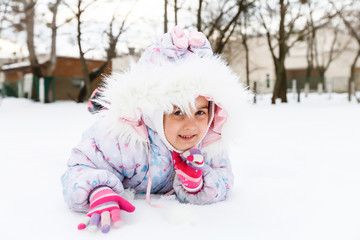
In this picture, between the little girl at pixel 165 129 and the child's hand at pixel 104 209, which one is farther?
the little girl at pixel 165 129

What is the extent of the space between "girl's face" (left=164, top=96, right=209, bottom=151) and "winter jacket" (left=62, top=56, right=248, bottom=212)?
0.11ft

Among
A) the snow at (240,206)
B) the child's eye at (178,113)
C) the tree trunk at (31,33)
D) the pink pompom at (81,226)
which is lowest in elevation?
the snow at (240,206)

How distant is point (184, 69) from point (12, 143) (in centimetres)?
274

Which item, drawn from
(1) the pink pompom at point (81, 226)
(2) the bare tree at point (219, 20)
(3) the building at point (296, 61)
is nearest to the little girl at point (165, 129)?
(1) the pink pompom at point (81, 226)

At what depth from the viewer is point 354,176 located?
2.01 meters

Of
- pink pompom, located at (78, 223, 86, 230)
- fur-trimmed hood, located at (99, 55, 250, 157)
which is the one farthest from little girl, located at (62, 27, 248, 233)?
pink pompom, located at (78, 223, 86, 230)

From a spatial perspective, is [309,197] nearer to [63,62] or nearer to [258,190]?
[258,190]

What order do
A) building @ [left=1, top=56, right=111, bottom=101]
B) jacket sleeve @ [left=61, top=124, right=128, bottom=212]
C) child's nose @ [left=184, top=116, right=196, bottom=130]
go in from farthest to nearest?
1. building @ [left=1, top=56, right=111, bottom=101]
2. child's nose @ [left=184, top=116, right=196, bottom=130]
3. jacket sleeve @ [left=61, top=124, right=128, bottom=212]

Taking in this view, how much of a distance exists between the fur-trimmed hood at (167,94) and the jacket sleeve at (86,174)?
107 mm

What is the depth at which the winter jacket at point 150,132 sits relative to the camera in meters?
1.32

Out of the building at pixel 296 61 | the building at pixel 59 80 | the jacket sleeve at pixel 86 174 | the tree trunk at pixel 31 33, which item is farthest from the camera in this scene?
the building at pixel 296 61

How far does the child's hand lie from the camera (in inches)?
44.1

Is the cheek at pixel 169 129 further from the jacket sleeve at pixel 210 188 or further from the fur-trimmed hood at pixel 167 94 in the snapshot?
the jacket sleeve at pixel 210 188

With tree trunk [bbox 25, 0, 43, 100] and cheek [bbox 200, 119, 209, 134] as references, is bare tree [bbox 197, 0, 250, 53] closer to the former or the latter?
tree trunk [bbox 25, 0, 43, 100]
